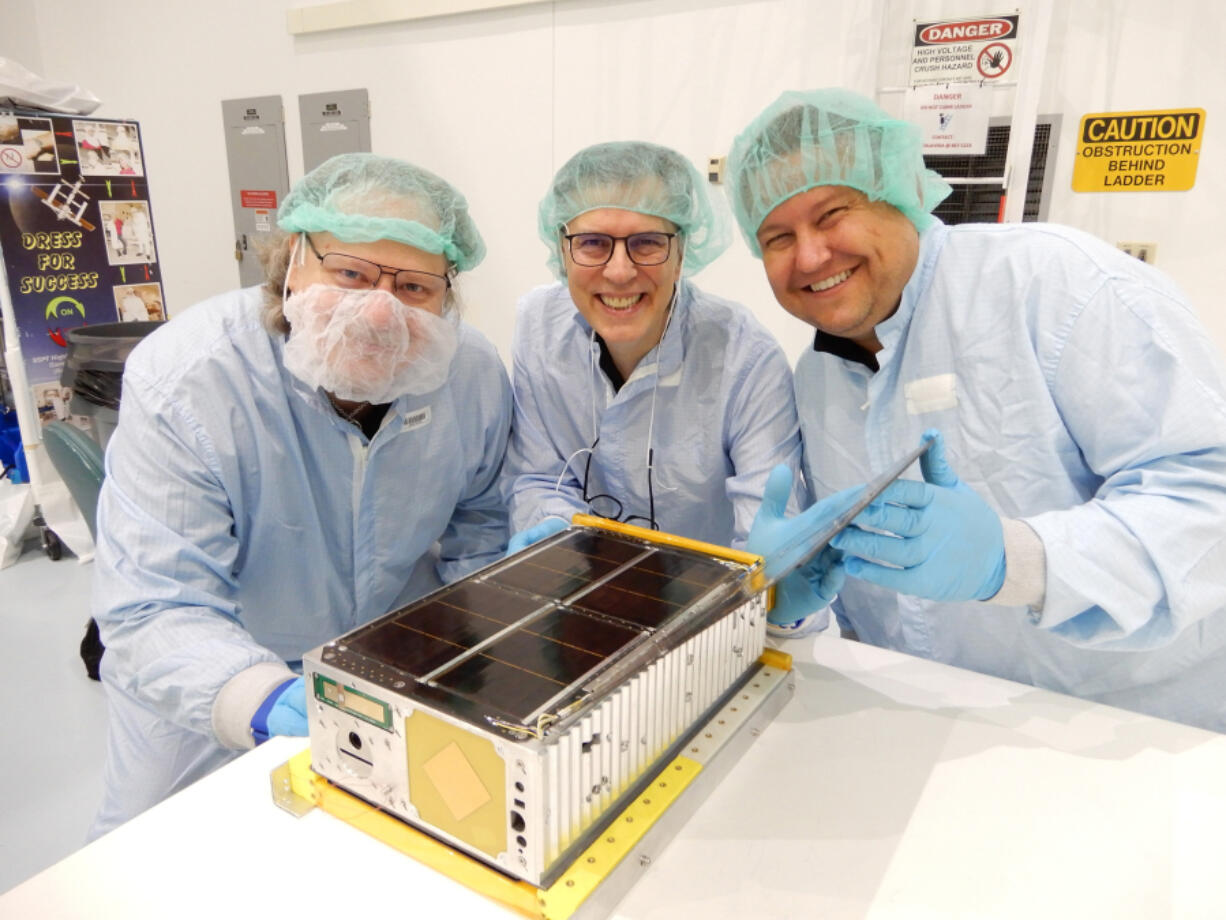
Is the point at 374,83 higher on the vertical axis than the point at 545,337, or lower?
higher

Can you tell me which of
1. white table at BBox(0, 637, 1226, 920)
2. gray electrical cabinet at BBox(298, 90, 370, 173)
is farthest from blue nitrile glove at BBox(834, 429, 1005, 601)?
gray electrical cabinet at BBox(298, 90, 370, 173)

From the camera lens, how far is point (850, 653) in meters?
1.28

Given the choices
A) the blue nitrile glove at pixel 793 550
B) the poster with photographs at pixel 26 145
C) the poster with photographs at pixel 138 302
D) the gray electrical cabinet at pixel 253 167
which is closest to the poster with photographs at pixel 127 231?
the poster with photographs at pixel 138 302

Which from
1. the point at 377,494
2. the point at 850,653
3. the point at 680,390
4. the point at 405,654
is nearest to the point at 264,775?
the point at 405,654

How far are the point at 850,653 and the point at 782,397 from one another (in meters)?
0.52

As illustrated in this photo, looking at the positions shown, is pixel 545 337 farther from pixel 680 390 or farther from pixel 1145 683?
pixel 1145 683

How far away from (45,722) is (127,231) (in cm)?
210

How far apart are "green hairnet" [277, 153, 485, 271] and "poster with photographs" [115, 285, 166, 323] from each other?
255cm

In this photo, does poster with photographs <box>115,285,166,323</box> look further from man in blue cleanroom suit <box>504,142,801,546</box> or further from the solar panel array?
the solar panel array

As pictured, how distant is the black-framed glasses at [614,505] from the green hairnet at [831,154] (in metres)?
0.61

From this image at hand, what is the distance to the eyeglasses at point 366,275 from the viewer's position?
4.50 ft

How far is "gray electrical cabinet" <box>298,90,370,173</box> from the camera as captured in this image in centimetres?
406

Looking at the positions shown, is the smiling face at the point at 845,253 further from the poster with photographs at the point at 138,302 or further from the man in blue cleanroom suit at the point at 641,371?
the poster with photographs at the point at 138,302

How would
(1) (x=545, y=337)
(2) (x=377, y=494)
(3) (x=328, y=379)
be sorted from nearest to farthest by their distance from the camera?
(3) (x=328, y=379) → (2) (x=377, y=494) → (1) (x=545, y=337)
